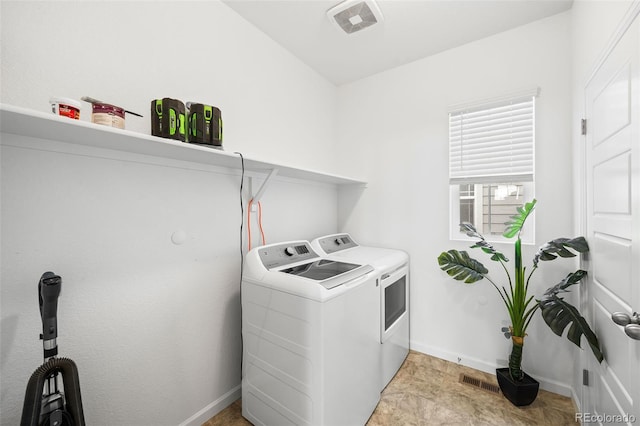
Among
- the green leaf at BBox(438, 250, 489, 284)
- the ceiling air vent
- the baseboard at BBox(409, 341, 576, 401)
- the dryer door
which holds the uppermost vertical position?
the ceiling air vent

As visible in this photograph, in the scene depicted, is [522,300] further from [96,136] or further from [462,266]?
[96,136]

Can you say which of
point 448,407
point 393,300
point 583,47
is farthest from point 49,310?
point 583,47

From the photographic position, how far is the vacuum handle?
2.77ft

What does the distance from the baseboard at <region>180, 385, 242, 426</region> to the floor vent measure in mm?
1692

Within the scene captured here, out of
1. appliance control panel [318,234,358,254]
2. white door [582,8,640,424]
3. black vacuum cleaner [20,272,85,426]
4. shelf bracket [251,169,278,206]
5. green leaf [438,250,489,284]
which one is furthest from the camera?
appliance control panel [318,234,358,254]

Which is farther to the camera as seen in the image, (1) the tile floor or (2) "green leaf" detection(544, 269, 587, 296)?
(1) the tile floor

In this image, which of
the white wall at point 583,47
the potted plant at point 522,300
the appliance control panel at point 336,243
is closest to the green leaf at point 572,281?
the potted plant at point 522,300

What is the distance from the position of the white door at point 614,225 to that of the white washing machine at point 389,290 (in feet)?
3.54

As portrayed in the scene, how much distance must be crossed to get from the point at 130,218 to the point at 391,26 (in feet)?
7.14

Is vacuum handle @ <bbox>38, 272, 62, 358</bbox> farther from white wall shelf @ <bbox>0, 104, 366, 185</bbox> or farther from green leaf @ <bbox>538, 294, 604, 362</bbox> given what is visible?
green leaf @ <bbox>538, 294, 604, 362</bbox>

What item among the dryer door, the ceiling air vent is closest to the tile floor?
the dryer door

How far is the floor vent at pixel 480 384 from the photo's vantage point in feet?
6.01

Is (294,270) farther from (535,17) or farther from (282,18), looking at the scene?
(535,17)

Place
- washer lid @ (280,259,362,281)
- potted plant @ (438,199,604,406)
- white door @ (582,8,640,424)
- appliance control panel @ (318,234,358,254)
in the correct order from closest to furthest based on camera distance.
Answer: white door @ (582,8,640,424)
potted plant @ (438,199,604,406)
washer lid @ (280,259,362,281)
appliance control panel @ (318,234,358,254)
